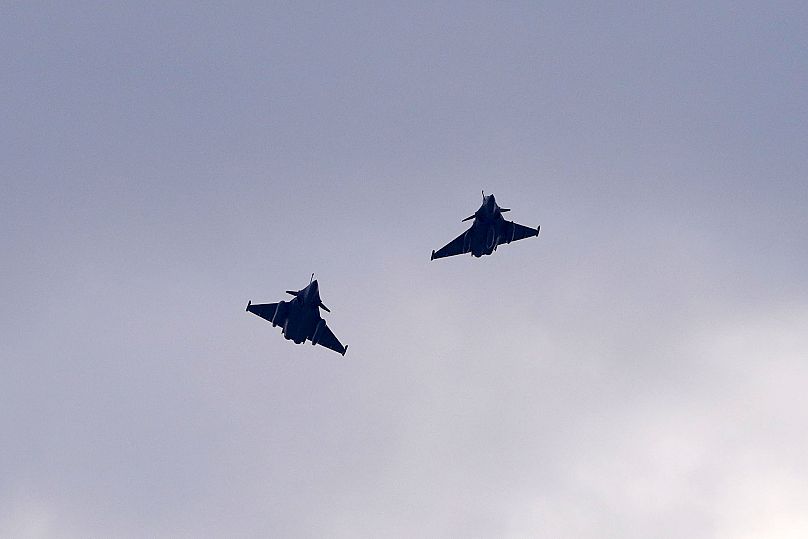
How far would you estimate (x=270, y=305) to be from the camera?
5743 inches

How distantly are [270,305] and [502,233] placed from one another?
2960 centimetres

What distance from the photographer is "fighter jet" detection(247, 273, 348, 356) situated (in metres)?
137

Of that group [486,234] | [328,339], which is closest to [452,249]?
[486,234]

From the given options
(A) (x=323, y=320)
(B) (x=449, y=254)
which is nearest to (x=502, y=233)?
(B) (x=449, y=254)

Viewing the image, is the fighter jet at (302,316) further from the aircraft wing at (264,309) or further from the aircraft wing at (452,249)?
the aircraft wing at (452,249)

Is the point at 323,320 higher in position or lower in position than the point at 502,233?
lower

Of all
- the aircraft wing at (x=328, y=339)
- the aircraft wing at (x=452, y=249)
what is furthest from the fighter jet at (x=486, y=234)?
the aircraft wing at (x=328, y=339)

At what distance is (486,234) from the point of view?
142 metres

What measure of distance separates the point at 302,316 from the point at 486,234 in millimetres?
23993

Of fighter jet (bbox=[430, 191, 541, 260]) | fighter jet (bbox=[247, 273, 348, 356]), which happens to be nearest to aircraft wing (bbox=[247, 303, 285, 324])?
fighter jet (bbox=[247, 273, 348, 356])

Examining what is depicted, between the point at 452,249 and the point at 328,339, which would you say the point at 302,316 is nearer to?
the point at 328,339

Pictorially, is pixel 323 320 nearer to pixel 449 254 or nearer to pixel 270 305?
pixel 270 305

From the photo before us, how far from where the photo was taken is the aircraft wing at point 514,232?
474ft

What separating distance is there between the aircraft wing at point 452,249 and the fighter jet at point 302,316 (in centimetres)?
1662
